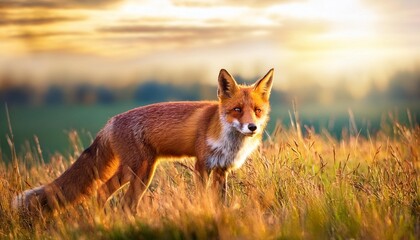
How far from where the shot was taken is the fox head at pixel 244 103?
5793 millimetres

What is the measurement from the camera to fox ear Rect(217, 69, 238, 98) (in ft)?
20.1

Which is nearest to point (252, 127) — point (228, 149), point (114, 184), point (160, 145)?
point (228, 149)

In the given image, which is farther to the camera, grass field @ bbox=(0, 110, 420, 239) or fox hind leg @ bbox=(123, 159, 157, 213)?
fox hind leg @ bbox=(123, 159, 157, 213)

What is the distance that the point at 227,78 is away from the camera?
6.11m

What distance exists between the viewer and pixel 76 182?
6.50 m

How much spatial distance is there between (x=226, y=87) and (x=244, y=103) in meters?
0.36

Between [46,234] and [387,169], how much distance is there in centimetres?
374

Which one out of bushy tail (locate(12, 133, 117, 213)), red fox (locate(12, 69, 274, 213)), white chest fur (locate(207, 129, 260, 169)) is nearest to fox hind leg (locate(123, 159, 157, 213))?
red fox (locate(12, 69, 274, 213))

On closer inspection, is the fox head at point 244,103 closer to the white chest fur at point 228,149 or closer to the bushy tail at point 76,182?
the white chest fur at point 228,149

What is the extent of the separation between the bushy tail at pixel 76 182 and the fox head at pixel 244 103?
158 cm

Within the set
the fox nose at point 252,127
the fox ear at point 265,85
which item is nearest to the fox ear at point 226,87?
the fox ear at point 265,85

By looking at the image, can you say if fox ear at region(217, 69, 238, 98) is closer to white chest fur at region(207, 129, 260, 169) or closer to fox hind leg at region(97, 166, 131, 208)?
white chest fur at region(207, 129, 260, 169)

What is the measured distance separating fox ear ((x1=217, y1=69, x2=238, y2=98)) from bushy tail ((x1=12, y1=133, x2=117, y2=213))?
5.14 ft

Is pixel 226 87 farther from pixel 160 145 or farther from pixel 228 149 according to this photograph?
pixel 160 145
